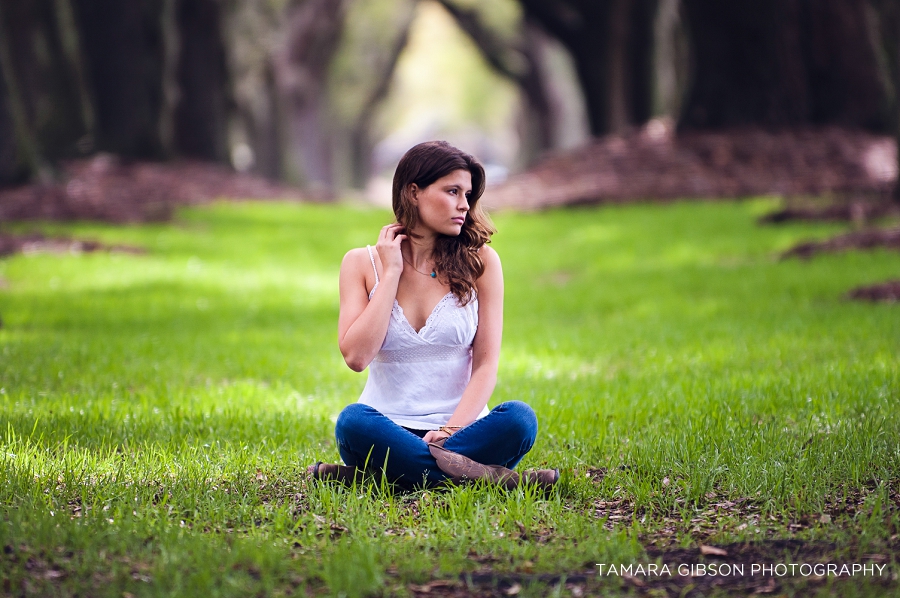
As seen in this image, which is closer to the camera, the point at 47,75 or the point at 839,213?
the point at 839,213

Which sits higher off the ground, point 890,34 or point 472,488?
point 890,34

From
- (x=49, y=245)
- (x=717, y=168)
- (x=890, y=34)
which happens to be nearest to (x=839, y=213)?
(x=890, y=34)

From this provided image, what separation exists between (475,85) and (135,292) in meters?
63.7

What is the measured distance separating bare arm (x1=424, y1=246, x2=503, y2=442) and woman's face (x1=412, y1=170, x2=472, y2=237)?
9.5 inches

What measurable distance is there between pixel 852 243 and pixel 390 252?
924 centimetres

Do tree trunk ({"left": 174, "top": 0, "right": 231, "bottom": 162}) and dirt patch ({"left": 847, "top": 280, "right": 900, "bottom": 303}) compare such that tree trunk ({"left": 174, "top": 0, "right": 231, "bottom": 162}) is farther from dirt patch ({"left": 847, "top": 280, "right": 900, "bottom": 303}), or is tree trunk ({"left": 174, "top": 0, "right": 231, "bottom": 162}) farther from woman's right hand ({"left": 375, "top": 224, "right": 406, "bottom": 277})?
woman's right hand ({"left": 375, "top": 224, "right": 406, "bottom": 277})

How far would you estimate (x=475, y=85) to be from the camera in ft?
238

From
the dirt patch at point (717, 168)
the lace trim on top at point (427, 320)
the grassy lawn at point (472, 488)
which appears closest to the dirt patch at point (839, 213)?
the dirt patch at point (717, 168)

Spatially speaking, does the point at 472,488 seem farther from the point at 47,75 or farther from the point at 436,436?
the point at 47,75

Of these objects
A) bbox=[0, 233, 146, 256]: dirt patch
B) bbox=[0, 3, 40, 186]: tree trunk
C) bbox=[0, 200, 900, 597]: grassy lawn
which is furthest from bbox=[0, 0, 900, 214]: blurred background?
bbox=[0, 200, 900, 597]: grassy lawn

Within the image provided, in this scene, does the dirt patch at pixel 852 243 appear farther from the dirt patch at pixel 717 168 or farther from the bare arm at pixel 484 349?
the bare arm at pixel 484 349

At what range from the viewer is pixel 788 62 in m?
19.2

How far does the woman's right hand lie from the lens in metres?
4.23

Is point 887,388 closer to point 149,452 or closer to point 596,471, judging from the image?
point 596,471
